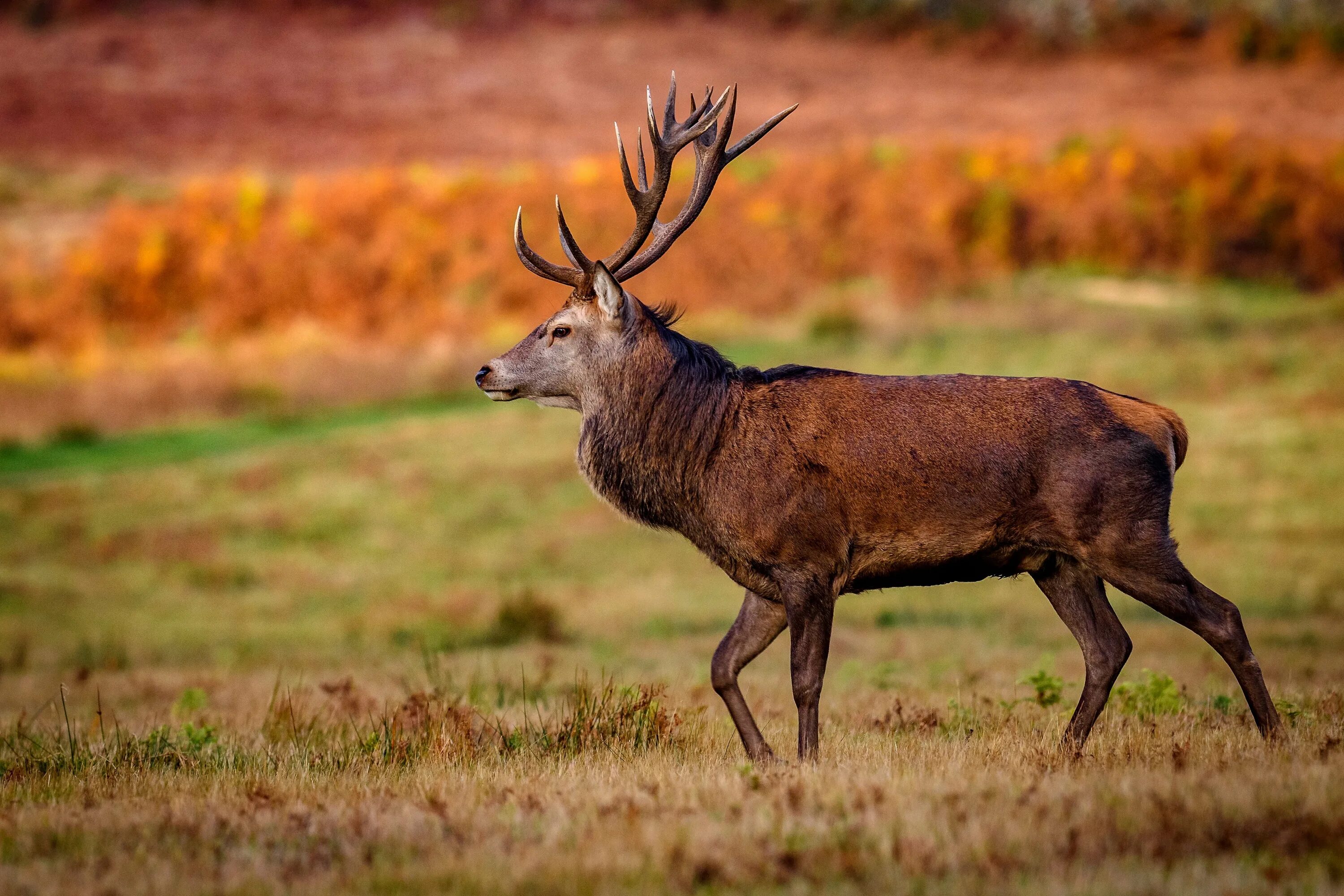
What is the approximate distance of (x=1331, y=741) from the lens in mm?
7109

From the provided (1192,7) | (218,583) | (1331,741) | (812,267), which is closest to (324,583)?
(218,583)

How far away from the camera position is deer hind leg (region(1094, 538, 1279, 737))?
7.67 metres

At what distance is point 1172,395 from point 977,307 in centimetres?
725

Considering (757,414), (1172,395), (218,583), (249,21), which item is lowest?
(218,583)

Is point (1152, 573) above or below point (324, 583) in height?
above

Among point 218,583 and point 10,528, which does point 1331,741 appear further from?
point 10,528

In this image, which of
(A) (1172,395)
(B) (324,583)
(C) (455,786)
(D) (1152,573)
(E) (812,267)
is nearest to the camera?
(C) (455,786)

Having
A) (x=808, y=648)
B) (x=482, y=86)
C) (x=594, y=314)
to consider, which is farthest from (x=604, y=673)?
Result: (x=482, y=86)

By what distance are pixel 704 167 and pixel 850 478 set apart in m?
2.25

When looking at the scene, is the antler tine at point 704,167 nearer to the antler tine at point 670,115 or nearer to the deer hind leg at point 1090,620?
the antler tine at point 670,115

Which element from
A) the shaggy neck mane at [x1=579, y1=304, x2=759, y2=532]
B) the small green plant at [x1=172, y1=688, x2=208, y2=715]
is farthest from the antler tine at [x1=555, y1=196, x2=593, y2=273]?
the small green plant at [x1=172, y1=688, x2=208, y2=715]

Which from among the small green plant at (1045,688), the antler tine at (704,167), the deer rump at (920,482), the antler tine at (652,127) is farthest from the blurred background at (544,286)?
the antler tine at (652,127)

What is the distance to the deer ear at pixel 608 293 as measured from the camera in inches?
324

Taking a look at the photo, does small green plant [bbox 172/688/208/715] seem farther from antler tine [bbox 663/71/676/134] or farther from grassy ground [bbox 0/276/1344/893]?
antler tine [bbox 663/71/676/134]
